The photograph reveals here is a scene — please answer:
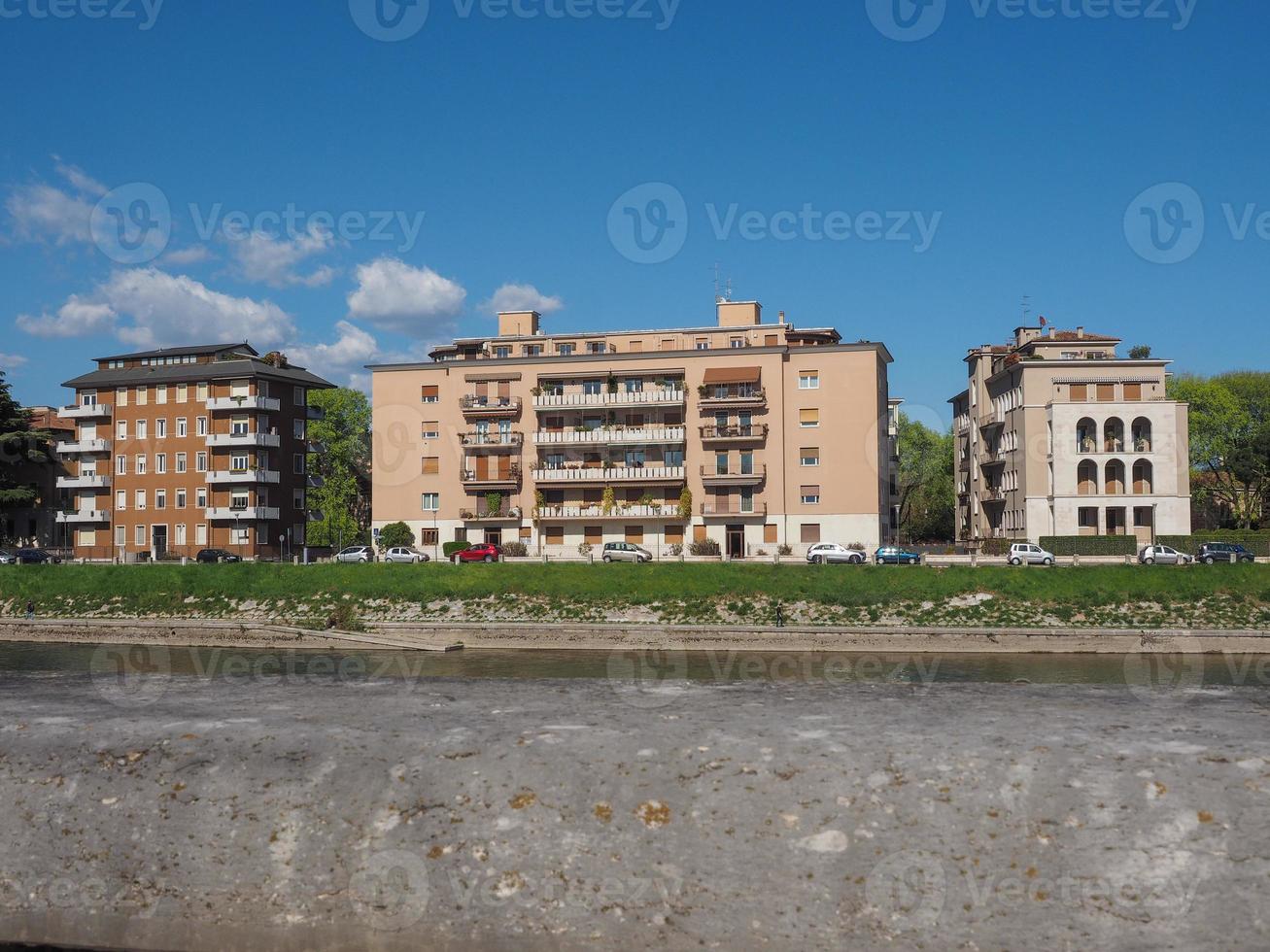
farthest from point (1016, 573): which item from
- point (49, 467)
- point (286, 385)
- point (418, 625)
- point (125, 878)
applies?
point (49, 467)

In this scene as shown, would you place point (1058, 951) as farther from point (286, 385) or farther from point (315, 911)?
point (286, 385)

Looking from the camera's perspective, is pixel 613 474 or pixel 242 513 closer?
pixel 613 474

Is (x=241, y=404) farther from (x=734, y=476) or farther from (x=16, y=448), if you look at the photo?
(x=734, y=476)

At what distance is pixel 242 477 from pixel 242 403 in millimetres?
6558

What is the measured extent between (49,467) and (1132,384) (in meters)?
96.7

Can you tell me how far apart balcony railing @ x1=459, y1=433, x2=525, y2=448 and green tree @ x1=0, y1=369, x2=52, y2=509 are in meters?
38.6

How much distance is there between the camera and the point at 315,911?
8695 mm

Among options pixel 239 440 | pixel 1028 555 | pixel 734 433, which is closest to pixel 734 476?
pixel 734 433

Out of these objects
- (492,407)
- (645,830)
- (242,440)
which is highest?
(492,407)

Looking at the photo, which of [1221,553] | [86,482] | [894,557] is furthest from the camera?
[86,482]

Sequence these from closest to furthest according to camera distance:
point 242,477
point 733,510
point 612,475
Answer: point 733,510, point 612,475, point 242,477

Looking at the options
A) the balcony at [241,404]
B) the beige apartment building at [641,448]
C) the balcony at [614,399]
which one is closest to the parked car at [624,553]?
the beige apartment building at [641,448]

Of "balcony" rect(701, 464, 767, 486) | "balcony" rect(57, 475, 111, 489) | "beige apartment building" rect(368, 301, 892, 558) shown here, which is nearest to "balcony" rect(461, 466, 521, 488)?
"beige apartment building" rect(368, 301, 892, 558)

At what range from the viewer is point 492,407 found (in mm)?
82250
